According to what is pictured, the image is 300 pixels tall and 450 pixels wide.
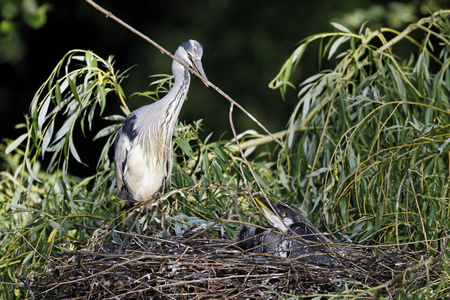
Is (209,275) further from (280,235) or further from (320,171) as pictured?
(320,171)

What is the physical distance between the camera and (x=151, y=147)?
2641 mm

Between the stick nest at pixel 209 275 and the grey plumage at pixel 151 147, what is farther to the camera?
the grey plumage at pixel 151 147

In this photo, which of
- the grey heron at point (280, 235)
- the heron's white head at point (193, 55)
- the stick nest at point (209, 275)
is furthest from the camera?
the heron's white head at point (193, 55)

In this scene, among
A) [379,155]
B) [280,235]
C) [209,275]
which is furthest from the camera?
[379,155]

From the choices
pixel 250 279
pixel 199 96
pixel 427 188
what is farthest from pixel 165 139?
pixel 199 96

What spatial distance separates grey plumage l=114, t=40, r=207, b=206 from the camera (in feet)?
8.61

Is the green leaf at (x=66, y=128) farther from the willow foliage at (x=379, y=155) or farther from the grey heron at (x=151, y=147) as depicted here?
the willow foliage at (x=379, y=155)

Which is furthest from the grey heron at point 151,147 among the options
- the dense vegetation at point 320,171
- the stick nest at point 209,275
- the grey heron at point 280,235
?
the stick nest at point 209,275

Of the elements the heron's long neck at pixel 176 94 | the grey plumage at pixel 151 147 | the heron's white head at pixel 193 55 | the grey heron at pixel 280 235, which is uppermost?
the heron's white head at pixel 193 55

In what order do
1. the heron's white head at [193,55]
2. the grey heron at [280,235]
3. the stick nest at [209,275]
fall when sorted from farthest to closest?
the heron's white head at [193,55] < the grey heron at [280,235] < the stick nest at [209,275]

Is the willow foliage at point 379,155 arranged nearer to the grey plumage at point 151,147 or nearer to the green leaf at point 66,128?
the grey plumage at point 151,147

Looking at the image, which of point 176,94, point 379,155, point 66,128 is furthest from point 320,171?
point 66,128

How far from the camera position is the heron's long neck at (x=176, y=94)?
2.62 metres

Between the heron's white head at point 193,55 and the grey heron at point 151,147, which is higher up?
the heron's white head at point 193,55
